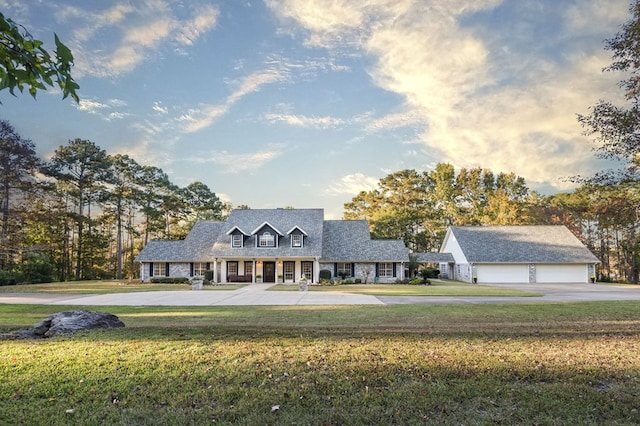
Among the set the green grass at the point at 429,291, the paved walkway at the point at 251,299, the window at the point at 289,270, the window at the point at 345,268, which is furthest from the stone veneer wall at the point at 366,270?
the paved walkway at the point at 251,299

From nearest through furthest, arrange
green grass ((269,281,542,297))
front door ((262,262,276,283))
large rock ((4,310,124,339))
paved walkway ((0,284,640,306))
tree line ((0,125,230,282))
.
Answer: large rock ((4,310,124,339)) → paved walkway ((0,284,640,306)) → green grass ((269,281,542,297)) → tree line ((0,125,230,282)) → front door ((262,262,276,283))

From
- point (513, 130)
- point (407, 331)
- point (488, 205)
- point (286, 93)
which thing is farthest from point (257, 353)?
point (488, 205)

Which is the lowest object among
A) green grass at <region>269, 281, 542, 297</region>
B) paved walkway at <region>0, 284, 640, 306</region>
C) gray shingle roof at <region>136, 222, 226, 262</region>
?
green grass at <region>269, 281, 542, 297</region>

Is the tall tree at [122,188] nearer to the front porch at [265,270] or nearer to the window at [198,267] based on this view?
the window at [198,267]

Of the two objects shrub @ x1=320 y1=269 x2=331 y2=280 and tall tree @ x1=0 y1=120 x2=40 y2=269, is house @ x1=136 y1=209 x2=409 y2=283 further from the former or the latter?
tall tree @ x1=0 y1=120 x2=40 y2=269

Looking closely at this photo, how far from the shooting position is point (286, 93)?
22703mm

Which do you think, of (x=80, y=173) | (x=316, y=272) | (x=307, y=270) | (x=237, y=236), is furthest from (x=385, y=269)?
(x=80, y=173)

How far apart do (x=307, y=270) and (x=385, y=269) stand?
7094 mm

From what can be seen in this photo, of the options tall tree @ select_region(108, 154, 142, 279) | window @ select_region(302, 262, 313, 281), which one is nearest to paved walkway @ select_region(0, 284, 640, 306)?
window @ select_region(302, 262, 313, 281)

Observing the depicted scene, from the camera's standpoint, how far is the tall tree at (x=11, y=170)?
30.8 m

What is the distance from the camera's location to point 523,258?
37594 millimetres

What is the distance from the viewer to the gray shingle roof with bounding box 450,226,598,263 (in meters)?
37.6

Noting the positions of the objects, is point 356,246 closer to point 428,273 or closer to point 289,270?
point 289,270

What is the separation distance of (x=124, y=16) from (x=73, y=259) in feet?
119
